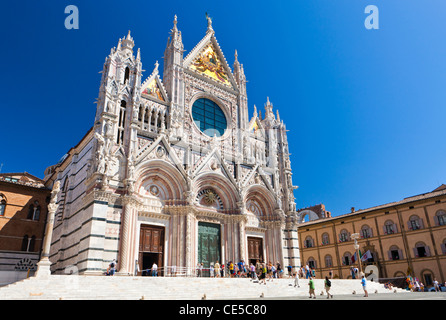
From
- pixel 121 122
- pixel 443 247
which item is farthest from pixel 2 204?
pixel 443 247

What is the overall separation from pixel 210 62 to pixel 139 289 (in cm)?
2269

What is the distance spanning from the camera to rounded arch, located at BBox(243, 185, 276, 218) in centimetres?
2806

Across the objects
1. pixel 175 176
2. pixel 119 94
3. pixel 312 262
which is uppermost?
pixel 119 94

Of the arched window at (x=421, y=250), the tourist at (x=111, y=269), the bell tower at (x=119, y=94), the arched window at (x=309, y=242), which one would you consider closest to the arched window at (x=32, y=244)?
the bell tower at (x=119, y=94)

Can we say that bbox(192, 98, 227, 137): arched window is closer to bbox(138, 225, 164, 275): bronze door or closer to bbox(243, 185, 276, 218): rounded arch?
bbox(243, 185, 276, 218): rounded arch

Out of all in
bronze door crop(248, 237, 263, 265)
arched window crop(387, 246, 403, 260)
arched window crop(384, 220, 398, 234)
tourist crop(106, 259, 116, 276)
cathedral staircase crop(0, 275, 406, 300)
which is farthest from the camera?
arched window crop(384, 220, 398, 234)

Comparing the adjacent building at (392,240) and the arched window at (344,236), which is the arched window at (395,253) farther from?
the arched window at (344,236)

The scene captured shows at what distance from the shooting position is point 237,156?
28141mm

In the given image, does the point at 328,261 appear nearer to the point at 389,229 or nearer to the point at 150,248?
the point at 389,229

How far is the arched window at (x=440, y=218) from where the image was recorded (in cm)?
3466

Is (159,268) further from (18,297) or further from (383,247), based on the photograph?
(383,247)

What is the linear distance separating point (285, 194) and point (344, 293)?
11163mm

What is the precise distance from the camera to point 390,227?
125ft

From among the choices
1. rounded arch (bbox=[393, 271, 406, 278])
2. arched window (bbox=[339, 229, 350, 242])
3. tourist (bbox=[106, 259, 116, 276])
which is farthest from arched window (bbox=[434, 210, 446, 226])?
tourist (bbox=[106, 259, 116, 276])
